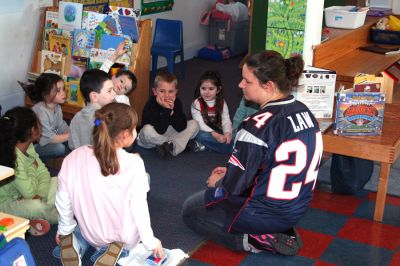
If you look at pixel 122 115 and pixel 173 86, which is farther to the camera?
pixel 173 86

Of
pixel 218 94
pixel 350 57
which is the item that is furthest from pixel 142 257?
pixel 350 57

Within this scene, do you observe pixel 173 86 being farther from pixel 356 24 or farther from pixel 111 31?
pixel 356 24

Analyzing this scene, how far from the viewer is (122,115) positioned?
2.98 meters

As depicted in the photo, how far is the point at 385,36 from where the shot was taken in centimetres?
639

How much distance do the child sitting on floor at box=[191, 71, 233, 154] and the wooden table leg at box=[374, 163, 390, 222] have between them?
4.95ft

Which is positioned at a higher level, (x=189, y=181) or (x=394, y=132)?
(x=394, y=132)

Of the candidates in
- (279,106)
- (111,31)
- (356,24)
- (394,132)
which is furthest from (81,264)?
(356,24)

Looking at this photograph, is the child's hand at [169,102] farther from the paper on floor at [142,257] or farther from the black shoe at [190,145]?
the paper on floor at [142,257]

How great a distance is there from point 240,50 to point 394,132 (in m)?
5.20

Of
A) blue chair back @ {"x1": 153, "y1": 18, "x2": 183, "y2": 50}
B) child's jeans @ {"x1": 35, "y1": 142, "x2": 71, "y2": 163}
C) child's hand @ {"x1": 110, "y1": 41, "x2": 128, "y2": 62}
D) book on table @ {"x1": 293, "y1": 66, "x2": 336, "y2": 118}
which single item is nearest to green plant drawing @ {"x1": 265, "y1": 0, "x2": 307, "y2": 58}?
book on table @ {"x1": 293, "y1": 66, "x2": 336, "y2": 118}

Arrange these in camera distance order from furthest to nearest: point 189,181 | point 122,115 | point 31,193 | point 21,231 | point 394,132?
point 189,181 < point 394,132 < point 31,193 < point 122,115 < point 21,231

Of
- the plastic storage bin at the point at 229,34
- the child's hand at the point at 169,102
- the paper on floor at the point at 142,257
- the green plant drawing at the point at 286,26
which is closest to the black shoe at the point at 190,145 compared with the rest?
the child's hand at the point at 169,102

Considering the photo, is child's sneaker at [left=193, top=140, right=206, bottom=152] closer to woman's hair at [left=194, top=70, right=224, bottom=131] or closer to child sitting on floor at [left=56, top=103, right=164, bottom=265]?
woman's hair at [left=194, top=70, right=224, bottom=131]

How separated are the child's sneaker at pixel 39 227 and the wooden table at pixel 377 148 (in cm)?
182
